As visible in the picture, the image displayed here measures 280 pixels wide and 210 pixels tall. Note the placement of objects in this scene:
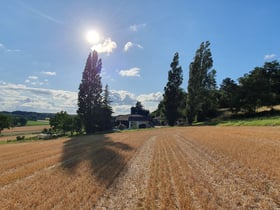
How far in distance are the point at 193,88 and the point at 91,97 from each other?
21.7 m

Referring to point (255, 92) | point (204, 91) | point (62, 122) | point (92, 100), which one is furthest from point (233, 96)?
point (62, 122)

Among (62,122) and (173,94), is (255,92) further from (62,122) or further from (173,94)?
(62,122)

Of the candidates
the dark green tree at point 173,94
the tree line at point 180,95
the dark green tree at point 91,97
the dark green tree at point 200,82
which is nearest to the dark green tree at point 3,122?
the tree line at point 180,95

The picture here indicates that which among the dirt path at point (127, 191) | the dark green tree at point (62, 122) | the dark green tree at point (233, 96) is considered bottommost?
the dirt path at point (127, 191)

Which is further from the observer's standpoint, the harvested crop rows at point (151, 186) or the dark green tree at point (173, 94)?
the dark green tree at point (173, 94)

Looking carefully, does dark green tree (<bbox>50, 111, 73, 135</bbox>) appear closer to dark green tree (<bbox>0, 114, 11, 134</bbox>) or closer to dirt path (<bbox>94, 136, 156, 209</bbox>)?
dark green tree (<bbox>0, 114, 11, 134</bbox>)

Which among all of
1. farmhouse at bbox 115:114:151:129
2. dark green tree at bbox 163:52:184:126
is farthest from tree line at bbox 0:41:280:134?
farmhouse at bbox 115:114:151:129

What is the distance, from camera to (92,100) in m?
44.4

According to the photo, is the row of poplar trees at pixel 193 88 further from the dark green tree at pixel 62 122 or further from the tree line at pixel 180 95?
the dark green tree at pixel 62 122

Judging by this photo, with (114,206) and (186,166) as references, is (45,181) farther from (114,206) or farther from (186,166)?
(186,166)

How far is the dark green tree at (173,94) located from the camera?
166 ft

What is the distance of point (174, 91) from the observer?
168 ft

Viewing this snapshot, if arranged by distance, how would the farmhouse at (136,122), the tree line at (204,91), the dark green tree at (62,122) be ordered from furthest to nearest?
the farmhouse at (136,122)
the dark green tree at (62,122)
the tree line at (204,91)

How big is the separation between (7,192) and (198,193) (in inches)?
231
